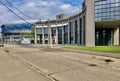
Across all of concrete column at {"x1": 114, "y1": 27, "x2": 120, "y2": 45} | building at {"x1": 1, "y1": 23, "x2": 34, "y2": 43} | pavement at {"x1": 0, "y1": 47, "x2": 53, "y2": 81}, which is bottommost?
pavement at {"x1": 0, "y1": 47, "x2": 53, "y2": 81}

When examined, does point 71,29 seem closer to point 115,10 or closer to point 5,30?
point 115,10

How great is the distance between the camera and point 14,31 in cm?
14500

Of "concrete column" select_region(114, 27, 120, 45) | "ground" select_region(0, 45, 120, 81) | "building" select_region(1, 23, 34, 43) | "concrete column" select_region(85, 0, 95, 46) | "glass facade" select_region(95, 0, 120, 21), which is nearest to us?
"ground" select_region(0, 45, 120, 81)

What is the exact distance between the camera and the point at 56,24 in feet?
346

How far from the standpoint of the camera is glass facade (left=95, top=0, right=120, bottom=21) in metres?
56.0

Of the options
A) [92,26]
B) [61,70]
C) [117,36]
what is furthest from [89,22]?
[61,70]

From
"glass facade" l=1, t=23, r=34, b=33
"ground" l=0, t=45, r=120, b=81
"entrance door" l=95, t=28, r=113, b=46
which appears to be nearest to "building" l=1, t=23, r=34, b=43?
"glass facade" l=1, t=23, r=34, b=33

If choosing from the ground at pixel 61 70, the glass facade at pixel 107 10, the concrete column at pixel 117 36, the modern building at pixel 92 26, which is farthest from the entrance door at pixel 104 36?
the ground at pixel 61 70

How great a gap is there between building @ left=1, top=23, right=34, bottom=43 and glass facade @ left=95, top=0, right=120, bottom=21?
8391 cm

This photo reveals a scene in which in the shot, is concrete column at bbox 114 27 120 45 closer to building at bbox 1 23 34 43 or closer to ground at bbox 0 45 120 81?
ground at bbox 0 45 120 81

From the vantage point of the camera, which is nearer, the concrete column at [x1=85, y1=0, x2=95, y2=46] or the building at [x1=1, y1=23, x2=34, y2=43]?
the concrete column at [x1=85, y1=0, x2=95, y2=46]

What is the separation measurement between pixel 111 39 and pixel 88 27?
15552 mm

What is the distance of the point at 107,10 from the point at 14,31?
9790 centimetres

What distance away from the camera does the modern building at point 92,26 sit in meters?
57.7
